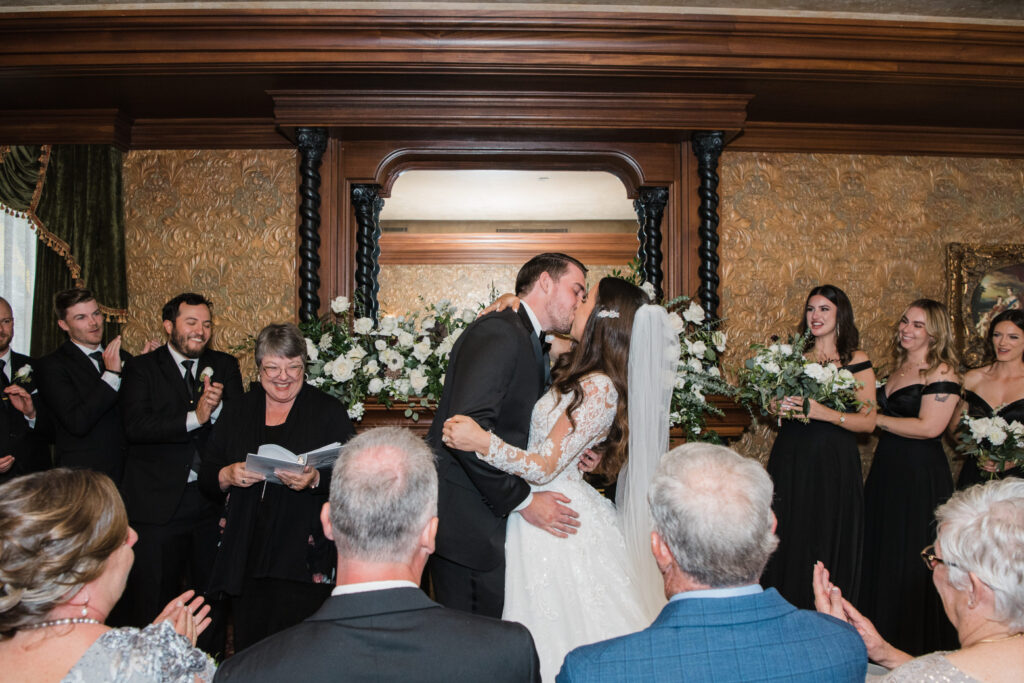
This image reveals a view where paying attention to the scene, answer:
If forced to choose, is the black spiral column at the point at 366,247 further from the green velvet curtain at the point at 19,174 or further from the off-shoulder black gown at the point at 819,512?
the off-shoulder black gown at the point at 819,512

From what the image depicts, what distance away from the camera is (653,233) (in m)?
5.35

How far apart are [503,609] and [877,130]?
4.38m

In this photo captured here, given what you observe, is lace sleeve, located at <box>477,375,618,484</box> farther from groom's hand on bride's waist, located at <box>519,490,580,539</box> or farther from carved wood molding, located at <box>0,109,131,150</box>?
carved wood molding, located at <box>0,109,131,150</box>

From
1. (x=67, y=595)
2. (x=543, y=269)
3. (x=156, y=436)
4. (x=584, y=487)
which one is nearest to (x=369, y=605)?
(x=67, y=595)

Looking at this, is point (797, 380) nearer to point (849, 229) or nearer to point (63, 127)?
point (849, 229)

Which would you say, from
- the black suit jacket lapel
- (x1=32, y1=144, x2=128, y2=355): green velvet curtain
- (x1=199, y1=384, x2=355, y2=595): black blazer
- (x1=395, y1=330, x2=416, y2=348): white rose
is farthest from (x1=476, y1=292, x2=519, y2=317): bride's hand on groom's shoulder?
(x1=32, y1=144, x2=128, y2=355): green velvet curtain

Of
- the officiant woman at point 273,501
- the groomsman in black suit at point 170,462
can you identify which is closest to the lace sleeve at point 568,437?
the officiant woman at point 273,501

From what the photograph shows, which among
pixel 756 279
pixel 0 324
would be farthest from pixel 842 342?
pixel 0 324

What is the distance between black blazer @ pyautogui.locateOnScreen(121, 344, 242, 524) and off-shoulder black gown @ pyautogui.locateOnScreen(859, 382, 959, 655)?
353 centimetres

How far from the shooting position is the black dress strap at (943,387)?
170 inches

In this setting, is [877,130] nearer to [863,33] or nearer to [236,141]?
[863,33]

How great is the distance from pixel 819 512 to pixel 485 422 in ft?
7.66

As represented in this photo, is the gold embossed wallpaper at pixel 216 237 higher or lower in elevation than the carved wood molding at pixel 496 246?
lower

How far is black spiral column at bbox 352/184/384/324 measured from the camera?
203 inches
